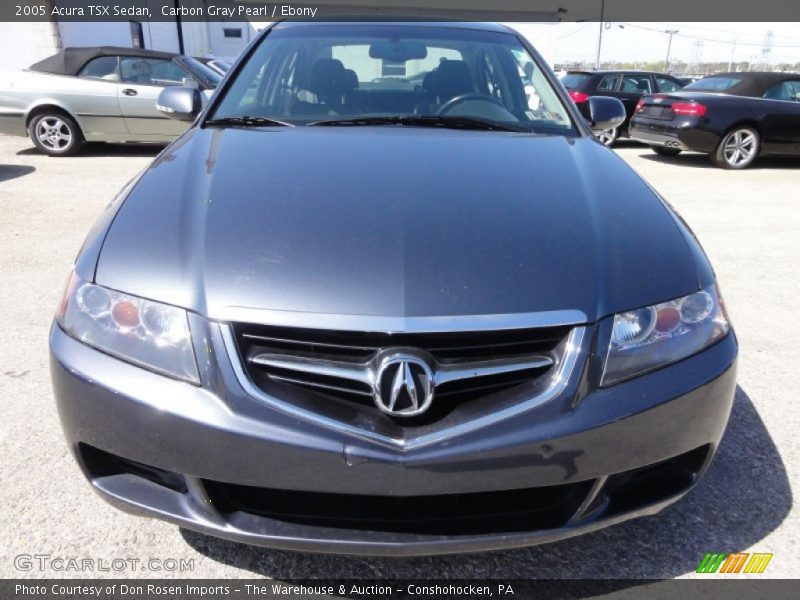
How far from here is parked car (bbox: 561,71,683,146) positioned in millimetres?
11695

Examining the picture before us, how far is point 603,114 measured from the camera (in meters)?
3.24

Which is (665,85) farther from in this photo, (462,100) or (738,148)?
(462,100)

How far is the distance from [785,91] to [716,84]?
0.95 m

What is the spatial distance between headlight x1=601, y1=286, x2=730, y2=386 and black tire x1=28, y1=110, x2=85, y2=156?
901 cm

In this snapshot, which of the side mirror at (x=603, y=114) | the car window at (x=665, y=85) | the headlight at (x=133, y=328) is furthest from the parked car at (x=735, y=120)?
the headlight at (x=133, y=328)

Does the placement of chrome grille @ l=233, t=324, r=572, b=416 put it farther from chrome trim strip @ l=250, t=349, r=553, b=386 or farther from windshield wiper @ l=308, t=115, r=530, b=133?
windshield wiper @ l=308, t=115, r=530, b=133

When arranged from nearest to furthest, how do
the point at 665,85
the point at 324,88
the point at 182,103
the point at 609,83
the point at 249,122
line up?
the point at 249,122 < the point at 324,88 < the point at 182,103 < the point at 609,83 < the point at 665,85

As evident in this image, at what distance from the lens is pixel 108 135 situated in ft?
28.8

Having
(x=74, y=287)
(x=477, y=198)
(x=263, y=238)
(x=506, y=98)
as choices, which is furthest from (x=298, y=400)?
(x=506, y=98)

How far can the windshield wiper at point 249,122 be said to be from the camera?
2562 millimetres

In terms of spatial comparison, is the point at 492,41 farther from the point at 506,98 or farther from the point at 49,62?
the point at 49,62

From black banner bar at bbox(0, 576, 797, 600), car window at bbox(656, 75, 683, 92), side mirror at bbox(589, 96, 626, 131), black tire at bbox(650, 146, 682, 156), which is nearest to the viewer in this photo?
black banner bar at bbox(0, 576, 797, 600)

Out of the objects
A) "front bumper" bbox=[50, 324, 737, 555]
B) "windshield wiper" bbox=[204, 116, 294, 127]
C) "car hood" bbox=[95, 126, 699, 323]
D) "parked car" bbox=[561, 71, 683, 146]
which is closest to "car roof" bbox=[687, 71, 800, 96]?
"parked car" bbox=[561, 71, 683, 146]

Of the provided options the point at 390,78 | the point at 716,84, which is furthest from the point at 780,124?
the point at 390,78
